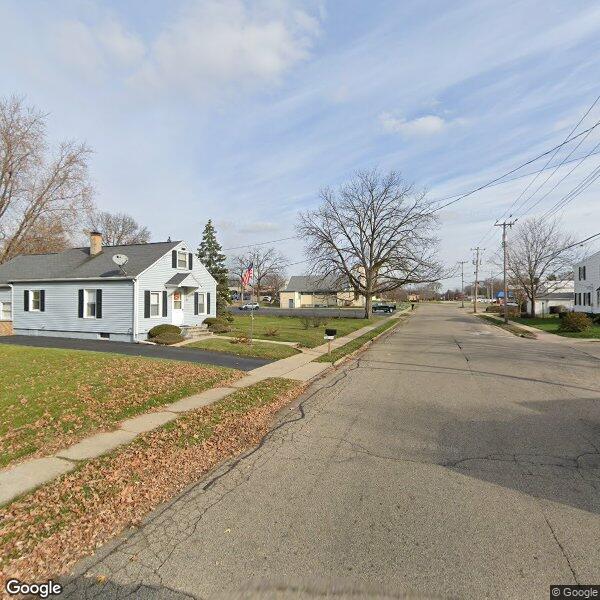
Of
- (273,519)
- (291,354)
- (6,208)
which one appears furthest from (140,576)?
(6,208)

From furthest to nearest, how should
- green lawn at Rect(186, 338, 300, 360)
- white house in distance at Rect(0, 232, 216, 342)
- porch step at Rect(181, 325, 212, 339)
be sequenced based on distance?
porch step at Rect(181, 325, 212, 339), white house in distance at Rect(0, 232, 216, 342), green lawn at Rect(186, 338, 300, 360)

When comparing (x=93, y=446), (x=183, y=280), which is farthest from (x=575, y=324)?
(x=93, y=446)

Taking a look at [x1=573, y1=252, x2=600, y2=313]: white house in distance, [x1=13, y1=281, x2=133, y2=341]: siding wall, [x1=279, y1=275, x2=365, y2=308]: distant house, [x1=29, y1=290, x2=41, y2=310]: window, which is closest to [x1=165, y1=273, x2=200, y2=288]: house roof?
[x1=13, y1=281, x2=133, y2=341]: siding wall

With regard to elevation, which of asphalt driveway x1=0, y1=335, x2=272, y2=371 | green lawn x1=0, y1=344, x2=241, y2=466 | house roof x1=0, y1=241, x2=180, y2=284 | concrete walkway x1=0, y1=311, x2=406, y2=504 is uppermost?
house roof x1=0, y1=241, x2=180, y2=284

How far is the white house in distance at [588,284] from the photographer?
36.8 m

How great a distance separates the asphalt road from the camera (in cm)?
288

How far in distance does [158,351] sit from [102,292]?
6.19 meters

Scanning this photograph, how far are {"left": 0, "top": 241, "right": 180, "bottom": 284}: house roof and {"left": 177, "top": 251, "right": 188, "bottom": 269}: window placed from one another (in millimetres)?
697

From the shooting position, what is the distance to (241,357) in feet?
47.7

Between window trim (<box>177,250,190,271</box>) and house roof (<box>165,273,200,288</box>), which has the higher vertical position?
window trim (<box>177,250,190,271</box>)

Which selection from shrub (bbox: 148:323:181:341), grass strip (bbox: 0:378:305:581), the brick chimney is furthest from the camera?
the brick chimney

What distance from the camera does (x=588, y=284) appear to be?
3903cm

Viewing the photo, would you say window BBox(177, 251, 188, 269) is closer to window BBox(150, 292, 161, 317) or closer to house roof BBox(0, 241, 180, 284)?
house roof BBox(0, 241, 180, 284)

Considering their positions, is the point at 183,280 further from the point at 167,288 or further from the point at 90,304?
the point at 90,304
